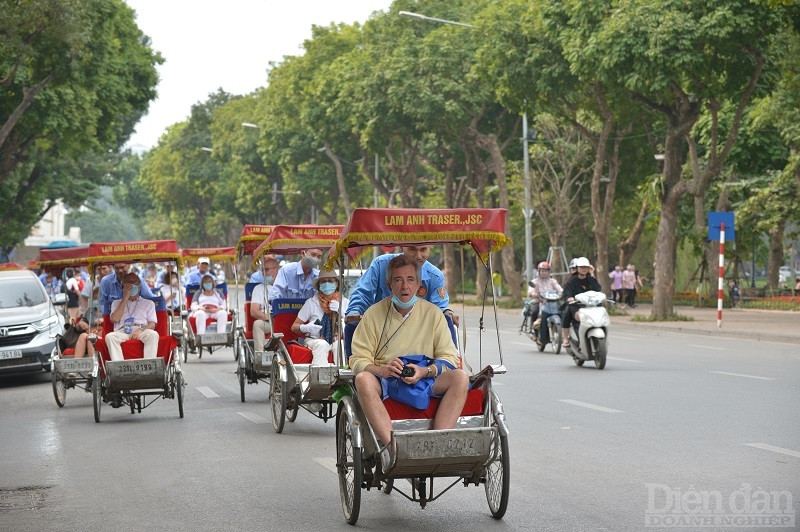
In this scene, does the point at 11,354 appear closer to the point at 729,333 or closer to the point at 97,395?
the point at 97,395

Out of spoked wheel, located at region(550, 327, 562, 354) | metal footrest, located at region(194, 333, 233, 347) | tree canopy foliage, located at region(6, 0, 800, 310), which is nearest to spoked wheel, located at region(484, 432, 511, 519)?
tree canopy foliage, located at region(6, 0, 800, 310)

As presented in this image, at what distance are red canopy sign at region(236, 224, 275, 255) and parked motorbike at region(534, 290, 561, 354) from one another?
20.4ft


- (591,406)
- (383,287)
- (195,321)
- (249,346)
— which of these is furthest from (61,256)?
(383,287)

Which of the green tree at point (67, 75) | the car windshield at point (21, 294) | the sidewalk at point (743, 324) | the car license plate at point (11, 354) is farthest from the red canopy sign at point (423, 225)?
the green tree at point (67, 75)

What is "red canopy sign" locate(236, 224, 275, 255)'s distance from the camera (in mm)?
16250

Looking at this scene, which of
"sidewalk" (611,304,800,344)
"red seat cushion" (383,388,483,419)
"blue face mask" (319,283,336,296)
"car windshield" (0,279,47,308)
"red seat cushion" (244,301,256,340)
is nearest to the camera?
"red seat cushion" (383,388,483,419)

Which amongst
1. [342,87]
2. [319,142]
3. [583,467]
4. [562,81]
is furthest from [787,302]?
[583,467]

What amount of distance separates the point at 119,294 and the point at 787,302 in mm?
31170

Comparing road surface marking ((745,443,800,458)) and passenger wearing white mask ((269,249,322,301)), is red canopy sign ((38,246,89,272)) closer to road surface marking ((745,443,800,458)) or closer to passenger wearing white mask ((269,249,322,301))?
passenger wearing white mask ((269,249,322,301))

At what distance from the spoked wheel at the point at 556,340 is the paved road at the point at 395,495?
4.89 metres

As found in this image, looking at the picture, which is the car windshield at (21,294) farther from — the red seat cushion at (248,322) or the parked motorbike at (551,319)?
the parked motorbike at (551,319)

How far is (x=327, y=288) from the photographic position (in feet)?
42.9

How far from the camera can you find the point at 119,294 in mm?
14547

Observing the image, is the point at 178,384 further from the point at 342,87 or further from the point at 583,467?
the point at 342,87
